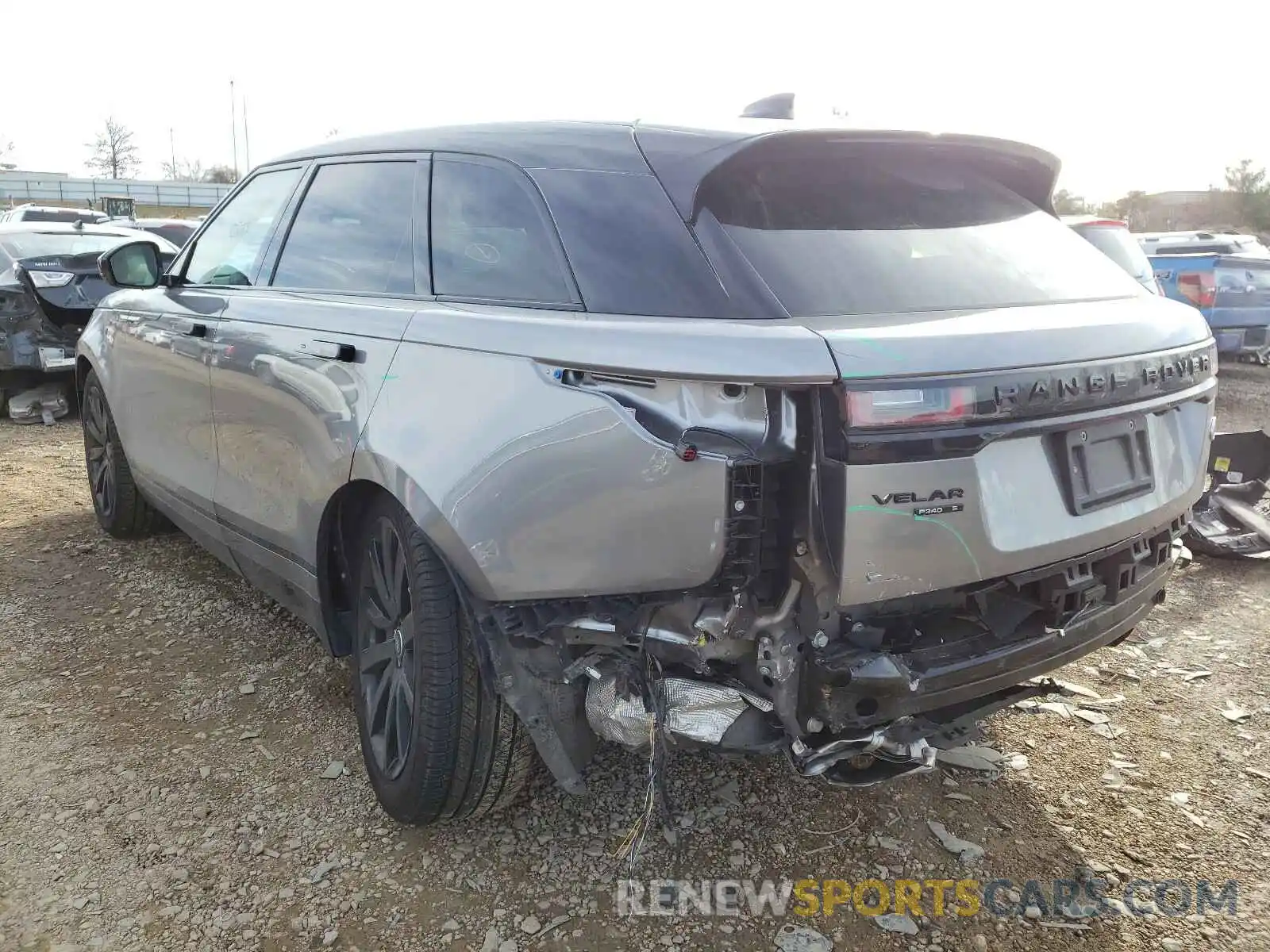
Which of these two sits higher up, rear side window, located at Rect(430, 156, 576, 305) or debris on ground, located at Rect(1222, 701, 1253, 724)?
rear side window, located at Rect(430, 156, 576, 305)

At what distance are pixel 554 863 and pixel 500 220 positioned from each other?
169 centimetres

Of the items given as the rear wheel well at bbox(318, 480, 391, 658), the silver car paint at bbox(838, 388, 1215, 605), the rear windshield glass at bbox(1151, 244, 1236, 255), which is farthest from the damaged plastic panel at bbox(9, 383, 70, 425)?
the rear windshield glass at bbox(1151, 244, 1236, 255)

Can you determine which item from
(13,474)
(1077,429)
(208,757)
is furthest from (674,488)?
(13,474)

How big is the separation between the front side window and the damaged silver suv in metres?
0.78

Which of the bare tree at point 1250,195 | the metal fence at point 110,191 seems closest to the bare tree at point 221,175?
the metal fence at point 110,191

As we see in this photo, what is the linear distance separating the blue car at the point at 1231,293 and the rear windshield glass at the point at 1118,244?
141 inches

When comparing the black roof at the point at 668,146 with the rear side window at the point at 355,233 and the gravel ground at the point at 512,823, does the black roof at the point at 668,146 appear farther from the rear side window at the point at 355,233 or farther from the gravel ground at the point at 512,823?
the gravel ground at the point at 512,823

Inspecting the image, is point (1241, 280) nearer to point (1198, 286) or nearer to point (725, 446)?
point (1198, 286)

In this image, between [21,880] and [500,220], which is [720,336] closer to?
[500,220]

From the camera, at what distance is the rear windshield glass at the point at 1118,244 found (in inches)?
267

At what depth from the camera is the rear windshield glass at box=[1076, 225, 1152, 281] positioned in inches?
267

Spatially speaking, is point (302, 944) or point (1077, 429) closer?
point (1077, 429)

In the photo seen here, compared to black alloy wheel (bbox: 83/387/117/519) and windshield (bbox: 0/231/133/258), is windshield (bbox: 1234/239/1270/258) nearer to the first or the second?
black alloy wheel (bbox: 83/387/117/519)

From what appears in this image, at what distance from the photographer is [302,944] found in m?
2.30
